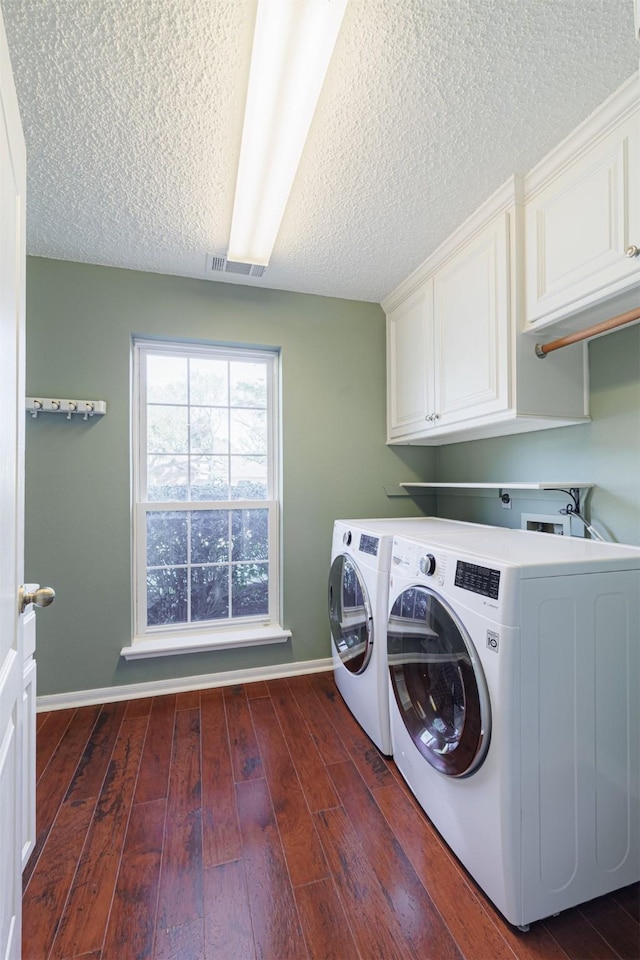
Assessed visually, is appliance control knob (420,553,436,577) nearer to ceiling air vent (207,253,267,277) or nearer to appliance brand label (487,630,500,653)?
appliance brand label (487,630,500,653)

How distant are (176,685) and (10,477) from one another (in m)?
1.96

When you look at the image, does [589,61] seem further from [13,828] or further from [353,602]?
[13,828]

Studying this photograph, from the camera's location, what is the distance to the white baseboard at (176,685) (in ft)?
7.18

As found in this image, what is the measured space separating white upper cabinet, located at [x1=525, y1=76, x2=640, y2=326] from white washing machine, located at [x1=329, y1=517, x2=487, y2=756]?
1.04 m

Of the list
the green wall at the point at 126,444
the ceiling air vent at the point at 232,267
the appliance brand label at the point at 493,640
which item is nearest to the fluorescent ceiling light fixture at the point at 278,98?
the ceiling air vent at the point at 232,267

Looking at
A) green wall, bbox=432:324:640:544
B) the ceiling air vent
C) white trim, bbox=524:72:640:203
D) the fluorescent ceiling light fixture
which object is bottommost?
green wall, bbox=432:324:640:544

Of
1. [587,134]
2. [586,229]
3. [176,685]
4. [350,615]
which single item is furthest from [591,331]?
[176,685]

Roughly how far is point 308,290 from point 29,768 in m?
2.64

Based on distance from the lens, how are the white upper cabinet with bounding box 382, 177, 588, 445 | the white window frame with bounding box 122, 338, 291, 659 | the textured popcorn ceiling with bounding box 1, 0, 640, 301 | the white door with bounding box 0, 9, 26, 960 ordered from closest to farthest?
the white door with bounding box 0, 9, 26, 960 < the textured popcorn ceiling with bounding box 1, 0, 640, 301 < the white upper cabinet with bounding box 382, 177, 588, 445 < the white window frame with bounding box 122, 338, 291, 659

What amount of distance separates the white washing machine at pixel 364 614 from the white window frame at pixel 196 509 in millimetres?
510

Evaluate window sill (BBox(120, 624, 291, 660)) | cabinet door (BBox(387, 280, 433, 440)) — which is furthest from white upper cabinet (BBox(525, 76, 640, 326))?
window sill (BBox(120, 624, 291, 660))

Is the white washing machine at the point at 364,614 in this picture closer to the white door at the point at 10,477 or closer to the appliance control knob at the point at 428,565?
the appliance control knob at the point at 428,565

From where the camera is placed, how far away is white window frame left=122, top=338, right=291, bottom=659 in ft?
7.80

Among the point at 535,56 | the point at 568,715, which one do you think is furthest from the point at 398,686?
the point at 535,56
